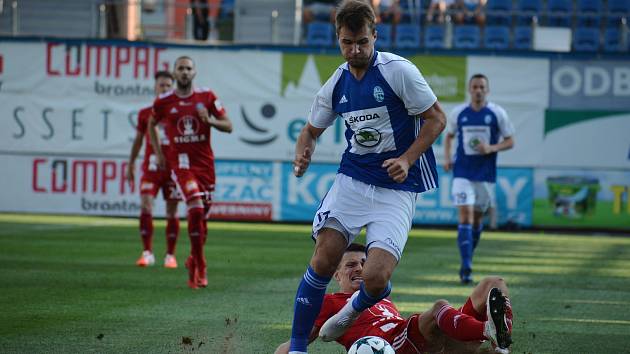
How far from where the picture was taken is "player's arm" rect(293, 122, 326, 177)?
21.2 feet

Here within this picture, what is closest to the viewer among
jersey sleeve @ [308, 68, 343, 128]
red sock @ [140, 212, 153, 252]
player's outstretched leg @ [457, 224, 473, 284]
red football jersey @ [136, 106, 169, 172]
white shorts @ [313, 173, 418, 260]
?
white shorts @ [313, 173, 418, 260]

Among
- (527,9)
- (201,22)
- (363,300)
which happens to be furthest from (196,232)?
(527,9)

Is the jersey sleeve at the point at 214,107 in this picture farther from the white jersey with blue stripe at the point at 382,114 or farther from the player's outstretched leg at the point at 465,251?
the white jersey with blue stripe at the point at 382,114

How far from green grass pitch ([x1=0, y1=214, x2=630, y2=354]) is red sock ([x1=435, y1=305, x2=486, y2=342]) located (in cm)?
155

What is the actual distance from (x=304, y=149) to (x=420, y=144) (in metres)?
0.74

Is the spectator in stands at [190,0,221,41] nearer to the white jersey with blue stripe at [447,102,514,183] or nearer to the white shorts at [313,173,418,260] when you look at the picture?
the white jersey with blue stripe at [447,102,514,183]

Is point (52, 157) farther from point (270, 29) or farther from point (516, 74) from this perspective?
point (516, 74)

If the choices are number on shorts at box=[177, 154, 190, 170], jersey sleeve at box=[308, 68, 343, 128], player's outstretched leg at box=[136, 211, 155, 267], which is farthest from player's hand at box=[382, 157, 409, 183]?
player's outstretched leg at box=[136, 211, 155, 267]

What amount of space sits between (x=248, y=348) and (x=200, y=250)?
4016 mm

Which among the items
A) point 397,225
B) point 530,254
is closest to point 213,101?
point 397,225

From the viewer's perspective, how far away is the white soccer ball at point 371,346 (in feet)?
18.8

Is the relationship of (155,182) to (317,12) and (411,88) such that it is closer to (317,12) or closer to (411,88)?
(411,88)

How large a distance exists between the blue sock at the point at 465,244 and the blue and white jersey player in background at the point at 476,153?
3cm

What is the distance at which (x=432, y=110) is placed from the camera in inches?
250
